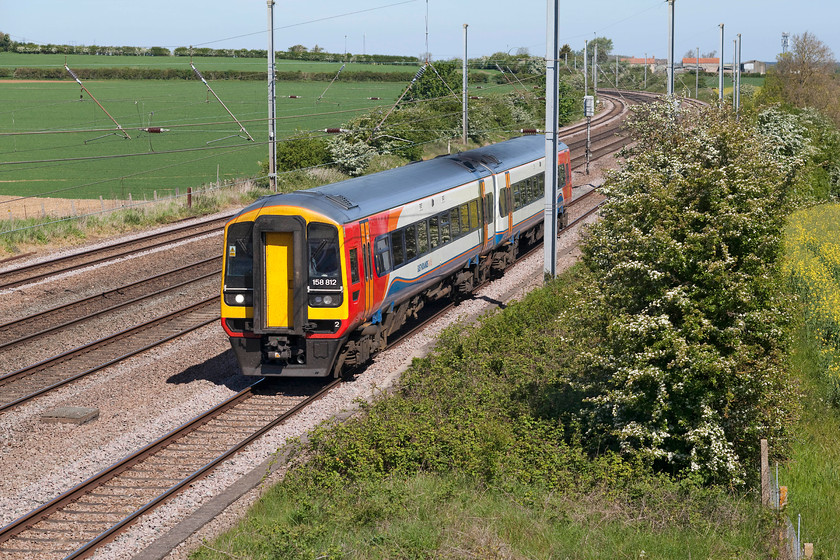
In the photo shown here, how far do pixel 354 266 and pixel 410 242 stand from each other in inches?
124

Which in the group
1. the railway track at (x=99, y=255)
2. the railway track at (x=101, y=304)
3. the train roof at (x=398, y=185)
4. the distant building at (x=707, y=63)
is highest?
the distant building at (x=707, y=63)

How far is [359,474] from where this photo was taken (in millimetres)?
11641

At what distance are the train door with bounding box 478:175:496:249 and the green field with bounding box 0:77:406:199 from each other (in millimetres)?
18864

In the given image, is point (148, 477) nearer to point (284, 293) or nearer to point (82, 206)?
point (284, 293)

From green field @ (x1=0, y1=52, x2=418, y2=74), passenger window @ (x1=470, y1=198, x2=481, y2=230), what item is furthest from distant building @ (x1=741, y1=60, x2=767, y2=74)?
passenger window @ (x1=470, y1=198, x2=481, y2=230)

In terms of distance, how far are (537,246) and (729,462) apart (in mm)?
21023

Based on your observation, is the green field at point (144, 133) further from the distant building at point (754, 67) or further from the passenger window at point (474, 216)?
the distant building at point (754, 67)

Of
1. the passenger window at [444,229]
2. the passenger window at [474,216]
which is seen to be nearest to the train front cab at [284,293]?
the passenger window at [444,229]

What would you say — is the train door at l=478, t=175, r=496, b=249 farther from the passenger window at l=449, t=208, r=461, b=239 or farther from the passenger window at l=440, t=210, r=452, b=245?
the passenger window at l=440, t=210, r=452, b=245

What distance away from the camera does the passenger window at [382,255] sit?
670 inches

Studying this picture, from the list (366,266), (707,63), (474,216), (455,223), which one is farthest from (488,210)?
(707,63)

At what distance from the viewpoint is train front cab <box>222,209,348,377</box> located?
50.4ft

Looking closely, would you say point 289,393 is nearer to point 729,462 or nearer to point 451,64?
point 729,462

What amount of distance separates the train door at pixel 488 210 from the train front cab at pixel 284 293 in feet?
28.5
